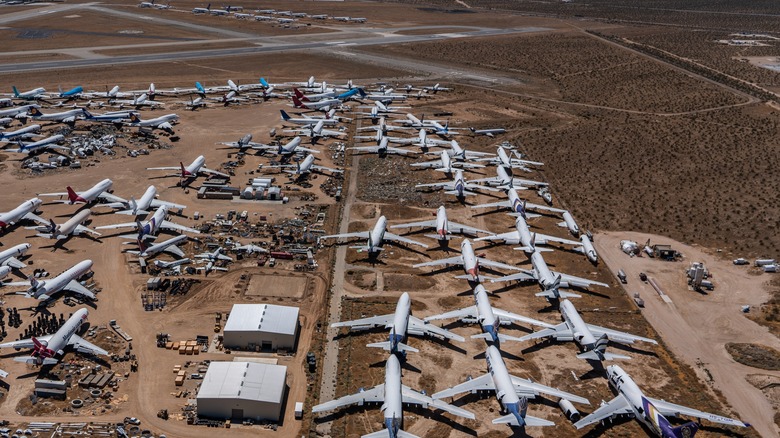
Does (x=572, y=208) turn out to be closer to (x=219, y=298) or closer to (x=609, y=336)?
(x=609, y=336)

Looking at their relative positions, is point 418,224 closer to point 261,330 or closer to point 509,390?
point 261,330

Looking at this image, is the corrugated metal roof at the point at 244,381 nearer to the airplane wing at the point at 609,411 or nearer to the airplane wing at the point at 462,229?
the airplane wing at the point at 609,411

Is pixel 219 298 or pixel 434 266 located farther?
pixel 434 266

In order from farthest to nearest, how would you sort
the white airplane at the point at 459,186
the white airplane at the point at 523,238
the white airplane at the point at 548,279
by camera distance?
the white airplane at the point at 459,186 → the white airplane at the point at 523,238 → the white airplane at the point at 548,279

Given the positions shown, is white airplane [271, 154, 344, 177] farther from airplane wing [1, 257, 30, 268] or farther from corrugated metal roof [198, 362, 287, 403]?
corrugated metal roof [198, 362, 287, 403]

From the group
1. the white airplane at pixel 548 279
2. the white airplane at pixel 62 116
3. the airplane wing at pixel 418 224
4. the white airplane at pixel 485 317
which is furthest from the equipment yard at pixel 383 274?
the airplane wing at pixel 418 224

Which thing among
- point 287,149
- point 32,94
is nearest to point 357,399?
point 287,149

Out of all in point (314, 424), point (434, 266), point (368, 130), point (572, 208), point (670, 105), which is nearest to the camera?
point (314, 424)

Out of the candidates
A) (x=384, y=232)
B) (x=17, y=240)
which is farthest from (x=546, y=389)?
(x=17, y=240)
